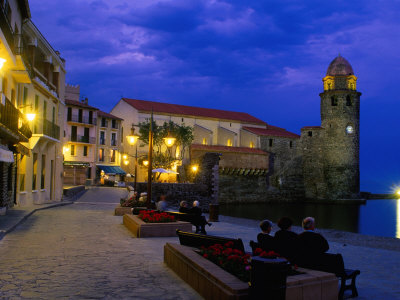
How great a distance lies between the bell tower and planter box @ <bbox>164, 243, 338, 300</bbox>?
5645 cm

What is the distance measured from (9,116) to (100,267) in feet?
29.7

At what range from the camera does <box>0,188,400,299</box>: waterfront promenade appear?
570cm

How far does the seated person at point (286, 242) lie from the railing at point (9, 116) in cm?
1046

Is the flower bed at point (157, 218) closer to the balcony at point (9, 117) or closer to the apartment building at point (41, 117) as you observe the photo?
the balcony at point (9, 117)

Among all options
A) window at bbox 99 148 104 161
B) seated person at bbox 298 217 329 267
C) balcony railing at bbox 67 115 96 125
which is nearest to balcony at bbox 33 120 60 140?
seated person at bbox 298 217 329 267

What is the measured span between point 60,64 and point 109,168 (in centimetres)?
3041

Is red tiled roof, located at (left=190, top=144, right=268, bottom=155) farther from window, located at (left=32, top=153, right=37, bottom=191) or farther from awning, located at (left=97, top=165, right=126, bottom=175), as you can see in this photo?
window, located at (left=32, top=153, right=37, bottom=191)

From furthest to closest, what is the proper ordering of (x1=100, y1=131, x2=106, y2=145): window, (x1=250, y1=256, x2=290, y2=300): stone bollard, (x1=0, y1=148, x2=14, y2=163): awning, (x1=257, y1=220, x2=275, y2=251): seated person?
1. (x1=100, y1=131, x2=106, y2=145): window
2. (x1=0, y1=148, x2=14, y2=163): awning
3. (x1=257, y1=220, x2=275, y2=251): seated person
4. (x1=250, y1=256, x2=290, y2=300): stone bollard

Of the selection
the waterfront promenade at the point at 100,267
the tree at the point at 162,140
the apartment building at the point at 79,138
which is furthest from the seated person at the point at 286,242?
the apartment building at the point at 79,138

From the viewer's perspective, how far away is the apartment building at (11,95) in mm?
13016

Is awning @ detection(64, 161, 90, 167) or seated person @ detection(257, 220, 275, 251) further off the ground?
awning @ detection(64, 161, 90, 167)

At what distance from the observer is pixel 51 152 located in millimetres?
24922

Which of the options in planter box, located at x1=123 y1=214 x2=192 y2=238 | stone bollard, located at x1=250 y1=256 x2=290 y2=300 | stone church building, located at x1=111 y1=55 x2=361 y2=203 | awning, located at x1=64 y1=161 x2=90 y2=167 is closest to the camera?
stone bollard, located at x1=250 y1=256 x2=290 y2=300

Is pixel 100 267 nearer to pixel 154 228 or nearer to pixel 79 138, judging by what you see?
pixel 154 228
